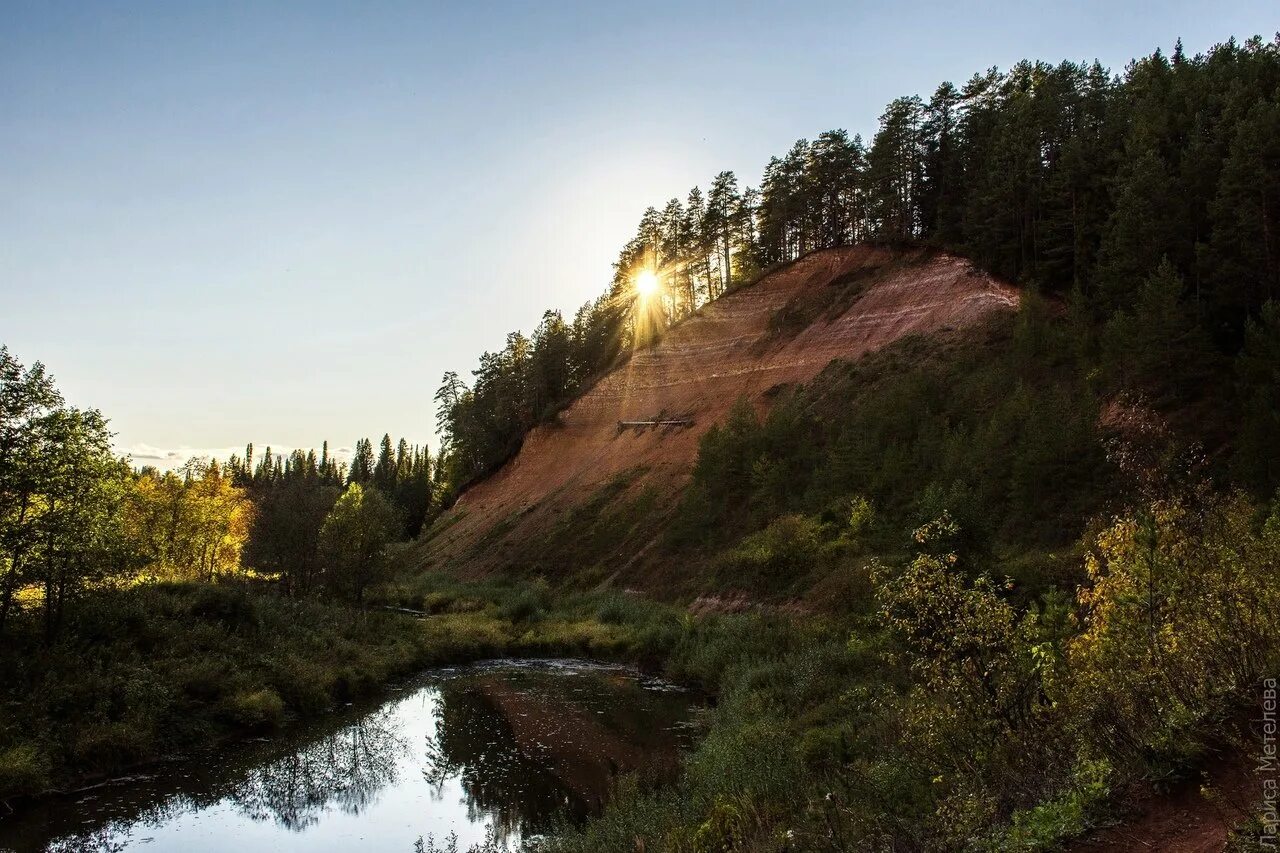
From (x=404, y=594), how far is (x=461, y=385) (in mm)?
51161

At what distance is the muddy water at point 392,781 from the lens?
1425cm

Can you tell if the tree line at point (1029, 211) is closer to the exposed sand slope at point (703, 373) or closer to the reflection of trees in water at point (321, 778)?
the exposed sand slope at point (703, 373)

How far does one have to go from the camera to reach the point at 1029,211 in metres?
42.6

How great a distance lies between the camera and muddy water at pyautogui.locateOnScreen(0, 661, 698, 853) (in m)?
14.2

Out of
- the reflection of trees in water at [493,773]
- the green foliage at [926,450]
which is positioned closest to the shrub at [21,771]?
the reflection of trees in water at [493,773]

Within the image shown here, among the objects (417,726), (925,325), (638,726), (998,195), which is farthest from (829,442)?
(417,726)

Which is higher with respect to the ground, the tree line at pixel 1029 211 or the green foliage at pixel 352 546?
the tree line at pixel 1029 211

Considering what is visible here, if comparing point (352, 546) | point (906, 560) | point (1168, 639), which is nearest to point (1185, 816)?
point (1168, 639)

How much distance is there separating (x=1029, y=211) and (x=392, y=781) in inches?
1698

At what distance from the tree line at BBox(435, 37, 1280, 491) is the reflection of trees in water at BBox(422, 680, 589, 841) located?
73.4ft

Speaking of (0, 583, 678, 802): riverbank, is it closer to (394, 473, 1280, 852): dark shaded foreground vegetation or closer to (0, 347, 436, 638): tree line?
(0, 347, 436, 638): tree line

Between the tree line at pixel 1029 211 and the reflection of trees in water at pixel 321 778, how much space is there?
86.3 feet

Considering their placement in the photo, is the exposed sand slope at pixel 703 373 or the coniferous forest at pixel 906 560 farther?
the exposed sand slope at pixel 703 373

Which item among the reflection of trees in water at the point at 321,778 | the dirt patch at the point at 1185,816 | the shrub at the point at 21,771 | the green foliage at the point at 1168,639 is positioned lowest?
the reflection of trees in water at the point at 321,778
